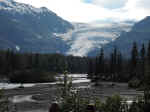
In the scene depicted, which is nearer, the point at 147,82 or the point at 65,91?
the point at 65,91

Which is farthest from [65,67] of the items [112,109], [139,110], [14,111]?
[14,111]

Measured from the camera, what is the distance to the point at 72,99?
49.0ft

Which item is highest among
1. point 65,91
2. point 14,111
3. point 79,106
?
point 65,91

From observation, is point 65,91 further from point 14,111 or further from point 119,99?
point 14,111

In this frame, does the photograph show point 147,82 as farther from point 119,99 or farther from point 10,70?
point 10,70

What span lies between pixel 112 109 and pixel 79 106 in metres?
7.56

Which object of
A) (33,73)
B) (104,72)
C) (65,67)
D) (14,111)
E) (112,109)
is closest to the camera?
(65,67)

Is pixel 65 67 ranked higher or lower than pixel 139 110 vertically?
higher

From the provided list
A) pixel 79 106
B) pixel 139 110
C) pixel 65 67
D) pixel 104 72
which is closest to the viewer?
pixel 65 67

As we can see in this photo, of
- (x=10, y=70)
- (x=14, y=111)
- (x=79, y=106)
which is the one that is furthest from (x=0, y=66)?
(x=79, y=106)

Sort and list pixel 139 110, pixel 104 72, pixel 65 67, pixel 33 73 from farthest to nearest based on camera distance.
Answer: pixel 104 72
pixel 33 73
pixel 139 110
pixel 65 67

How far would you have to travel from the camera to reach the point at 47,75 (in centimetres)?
15650

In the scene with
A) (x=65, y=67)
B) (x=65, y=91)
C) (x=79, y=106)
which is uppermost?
(x=65, y=67)

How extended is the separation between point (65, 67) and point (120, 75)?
14056cm
